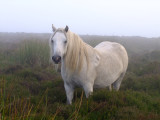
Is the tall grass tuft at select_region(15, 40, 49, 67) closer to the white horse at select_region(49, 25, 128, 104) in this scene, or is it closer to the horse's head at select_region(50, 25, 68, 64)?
the white horse at select_region(49, 25, 128, 104)

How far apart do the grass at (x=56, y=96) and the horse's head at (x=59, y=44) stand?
2.06 feet

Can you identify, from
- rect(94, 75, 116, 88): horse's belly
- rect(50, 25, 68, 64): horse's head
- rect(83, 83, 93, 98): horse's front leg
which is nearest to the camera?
rect(50, 25, 68, 64): horse's head

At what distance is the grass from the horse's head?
63 cm

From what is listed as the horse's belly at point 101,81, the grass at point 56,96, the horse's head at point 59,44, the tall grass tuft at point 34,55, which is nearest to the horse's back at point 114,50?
the horse's belly at point 101,81

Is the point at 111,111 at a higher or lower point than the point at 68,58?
lower

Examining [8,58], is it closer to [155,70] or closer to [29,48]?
[29,48]

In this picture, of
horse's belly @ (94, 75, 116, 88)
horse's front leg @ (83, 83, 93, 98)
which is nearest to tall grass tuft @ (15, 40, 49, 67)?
horse's belly @ (94, 75, 116, 88)

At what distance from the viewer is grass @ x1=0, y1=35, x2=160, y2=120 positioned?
251cm

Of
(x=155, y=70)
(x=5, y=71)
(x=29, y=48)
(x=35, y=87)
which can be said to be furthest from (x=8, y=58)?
(x=155, y=70)

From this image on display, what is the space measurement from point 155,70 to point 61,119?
5.67 meters

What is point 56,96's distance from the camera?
4.47 meters

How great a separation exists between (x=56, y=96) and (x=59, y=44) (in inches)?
70.8

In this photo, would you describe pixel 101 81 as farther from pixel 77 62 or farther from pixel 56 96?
pixel 56 96

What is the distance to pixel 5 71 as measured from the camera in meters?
6.56
